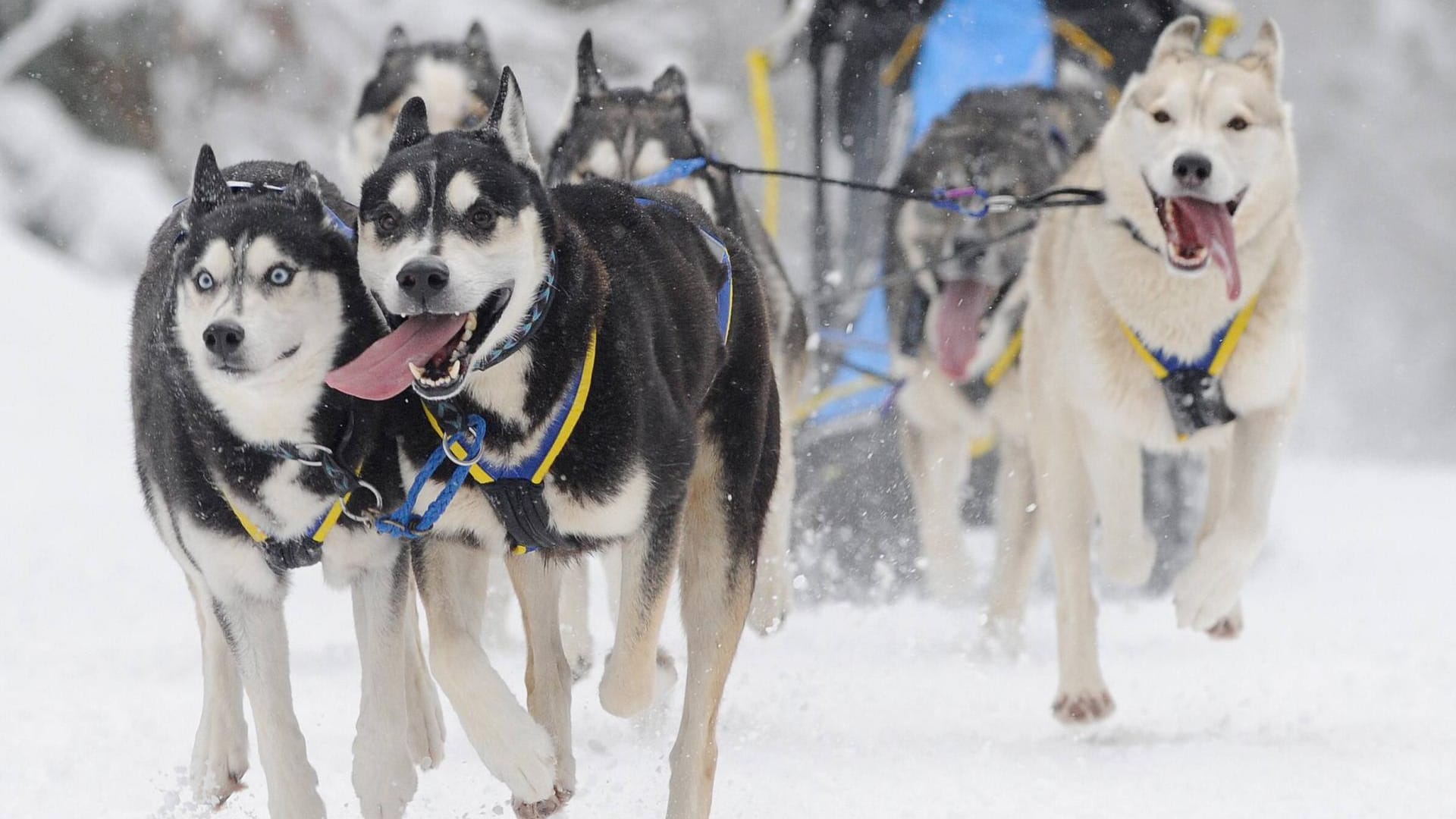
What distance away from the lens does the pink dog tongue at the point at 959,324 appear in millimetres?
5379

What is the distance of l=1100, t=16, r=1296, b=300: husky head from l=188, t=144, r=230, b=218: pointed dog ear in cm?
205

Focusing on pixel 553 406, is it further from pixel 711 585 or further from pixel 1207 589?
pixel 1207 589

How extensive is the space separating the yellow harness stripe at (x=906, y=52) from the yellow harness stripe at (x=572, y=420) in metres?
4.16

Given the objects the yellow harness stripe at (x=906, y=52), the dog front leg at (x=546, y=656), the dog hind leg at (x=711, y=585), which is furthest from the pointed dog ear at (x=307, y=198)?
the yellow harness stripe at (x=906, y=52)

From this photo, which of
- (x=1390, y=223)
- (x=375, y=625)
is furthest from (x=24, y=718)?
(x=1390, y=223)

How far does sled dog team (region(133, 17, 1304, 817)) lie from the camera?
2.67 meters

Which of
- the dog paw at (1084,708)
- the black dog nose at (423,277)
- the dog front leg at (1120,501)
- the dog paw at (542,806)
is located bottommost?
the dog paw at (1084,708)

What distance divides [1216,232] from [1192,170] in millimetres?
165

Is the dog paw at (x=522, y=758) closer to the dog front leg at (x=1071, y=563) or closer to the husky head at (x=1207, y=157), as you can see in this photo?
the dog front leg at (x=1071, y=563)

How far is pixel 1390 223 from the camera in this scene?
14.4 metres

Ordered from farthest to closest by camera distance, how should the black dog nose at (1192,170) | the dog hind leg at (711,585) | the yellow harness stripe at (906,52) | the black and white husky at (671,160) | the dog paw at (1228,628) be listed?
the yellow harness stripe at (906,52) → the black and white husky at (671,160) → the dog paw at (1228,628) → the black dog nose at (1192,170) → the dog hind leg at (711,585)

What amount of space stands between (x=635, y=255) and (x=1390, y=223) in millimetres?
12839

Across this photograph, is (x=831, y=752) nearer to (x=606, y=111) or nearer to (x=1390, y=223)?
(x=606, y=111)

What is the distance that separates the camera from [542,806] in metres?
2.94
